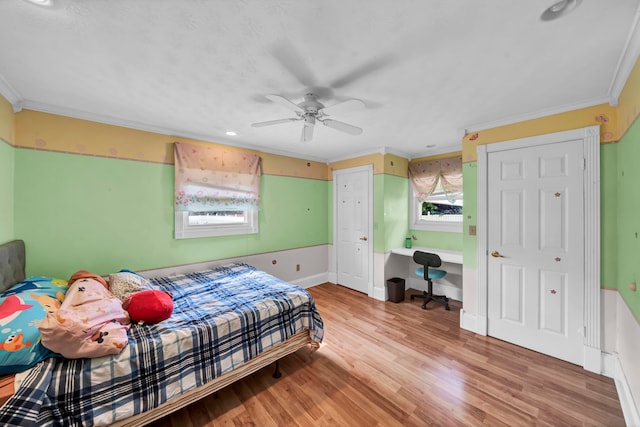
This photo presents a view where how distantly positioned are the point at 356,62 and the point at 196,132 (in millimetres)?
2340

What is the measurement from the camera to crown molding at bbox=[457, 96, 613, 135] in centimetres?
212

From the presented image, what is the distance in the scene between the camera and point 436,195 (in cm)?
405

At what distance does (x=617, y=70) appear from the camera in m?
1.69

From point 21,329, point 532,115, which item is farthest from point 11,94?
point 532,115

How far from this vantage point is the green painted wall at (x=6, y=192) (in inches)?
77.1

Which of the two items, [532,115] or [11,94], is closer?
[11,94]

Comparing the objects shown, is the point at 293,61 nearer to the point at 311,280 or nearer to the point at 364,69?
the point at 364,69

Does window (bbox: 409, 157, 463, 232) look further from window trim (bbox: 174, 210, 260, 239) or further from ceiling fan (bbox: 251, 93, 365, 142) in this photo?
window trim (bbox: 174, 210, 260, 239)

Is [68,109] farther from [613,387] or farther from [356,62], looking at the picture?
[613,387]

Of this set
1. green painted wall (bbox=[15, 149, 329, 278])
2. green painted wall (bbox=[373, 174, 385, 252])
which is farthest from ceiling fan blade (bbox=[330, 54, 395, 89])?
green painted wall (bbox=[15, 149, 329, 278])

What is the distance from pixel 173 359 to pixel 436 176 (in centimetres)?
404

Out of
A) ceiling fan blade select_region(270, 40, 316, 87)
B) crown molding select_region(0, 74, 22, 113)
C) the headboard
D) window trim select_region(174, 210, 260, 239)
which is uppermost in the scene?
ceiling fan blade select_region(270, 40, 316, 87)

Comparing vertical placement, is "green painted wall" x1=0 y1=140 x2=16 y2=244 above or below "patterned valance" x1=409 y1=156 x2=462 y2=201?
below

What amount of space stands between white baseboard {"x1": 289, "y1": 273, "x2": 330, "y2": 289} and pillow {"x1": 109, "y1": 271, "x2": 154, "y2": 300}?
231 centimetres
